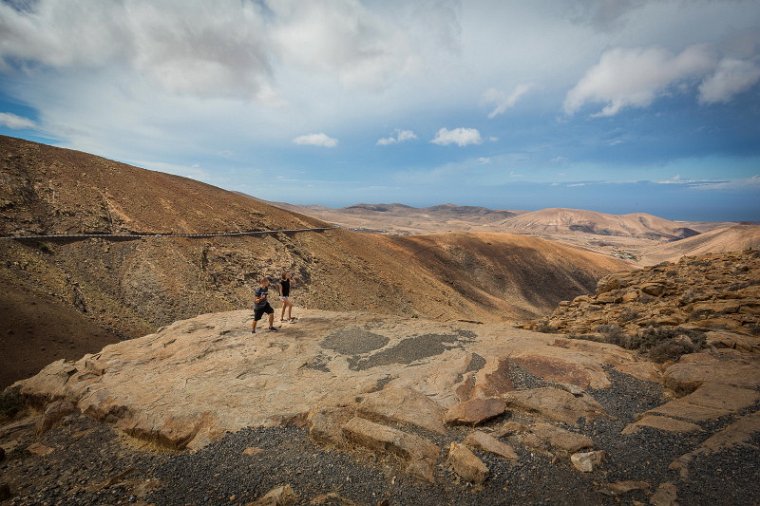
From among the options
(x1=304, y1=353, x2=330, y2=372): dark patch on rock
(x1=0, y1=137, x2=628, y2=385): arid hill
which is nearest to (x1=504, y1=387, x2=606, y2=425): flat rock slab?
(x1=304, y1=353, x2=330, y2=372): dark patch on rock

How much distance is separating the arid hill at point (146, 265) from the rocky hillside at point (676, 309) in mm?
16178

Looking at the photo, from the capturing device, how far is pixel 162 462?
20.1ft

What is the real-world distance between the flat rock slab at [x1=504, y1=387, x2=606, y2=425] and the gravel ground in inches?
9.0

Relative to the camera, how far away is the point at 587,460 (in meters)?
5.03

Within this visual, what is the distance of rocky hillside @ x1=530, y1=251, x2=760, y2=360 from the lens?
904cm

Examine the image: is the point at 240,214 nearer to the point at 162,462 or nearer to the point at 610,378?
the point at 162,462

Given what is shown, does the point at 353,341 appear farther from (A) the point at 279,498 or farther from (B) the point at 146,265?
(B) the point at 146,265

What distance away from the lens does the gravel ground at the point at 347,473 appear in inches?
182

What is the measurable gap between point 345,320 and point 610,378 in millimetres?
8588

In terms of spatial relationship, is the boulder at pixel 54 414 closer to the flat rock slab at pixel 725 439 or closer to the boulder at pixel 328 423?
the boulder at pixel 328 423

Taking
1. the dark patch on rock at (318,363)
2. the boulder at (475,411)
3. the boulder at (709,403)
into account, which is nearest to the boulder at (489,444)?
the boulder at (475,411)

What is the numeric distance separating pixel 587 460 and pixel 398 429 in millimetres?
2773

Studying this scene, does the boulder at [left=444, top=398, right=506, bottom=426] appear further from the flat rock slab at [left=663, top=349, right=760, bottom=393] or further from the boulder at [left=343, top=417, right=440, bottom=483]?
the flat rock slab at [left=663, top=349, right=760, bottom=393]

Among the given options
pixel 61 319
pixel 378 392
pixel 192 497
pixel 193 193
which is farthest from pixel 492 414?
pixel 193 193
